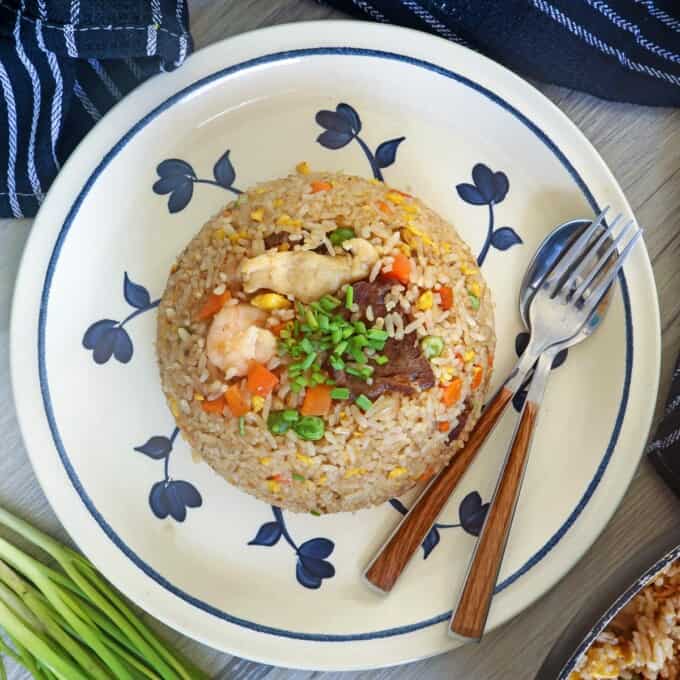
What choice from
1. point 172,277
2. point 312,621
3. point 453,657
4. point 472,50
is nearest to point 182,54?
point 172,277

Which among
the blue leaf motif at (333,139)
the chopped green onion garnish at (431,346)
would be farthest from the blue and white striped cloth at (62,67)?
the chopped green onion garnish at (431,346)

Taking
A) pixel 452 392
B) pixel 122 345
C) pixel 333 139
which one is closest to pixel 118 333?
pixel 122 345

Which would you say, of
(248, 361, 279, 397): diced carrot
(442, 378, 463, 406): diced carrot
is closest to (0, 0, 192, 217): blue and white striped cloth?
(248, 361, 279, 397): diced carrot

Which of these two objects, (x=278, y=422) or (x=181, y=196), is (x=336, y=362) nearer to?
(x=278, y=422)

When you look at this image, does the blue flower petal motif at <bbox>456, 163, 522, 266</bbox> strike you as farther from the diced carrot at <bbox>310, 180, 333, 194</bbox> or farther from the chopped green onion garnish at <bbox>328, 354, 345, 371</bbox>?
the chopped green onion garnish at <bbox>328, 354, 345, 371</bbox>

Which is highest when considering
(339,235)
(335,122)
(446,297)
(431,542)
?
(335,122)

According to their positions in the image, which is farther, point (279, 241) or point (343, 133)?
point (343, 133)

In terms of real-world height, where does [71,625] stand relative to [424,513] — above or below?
below
